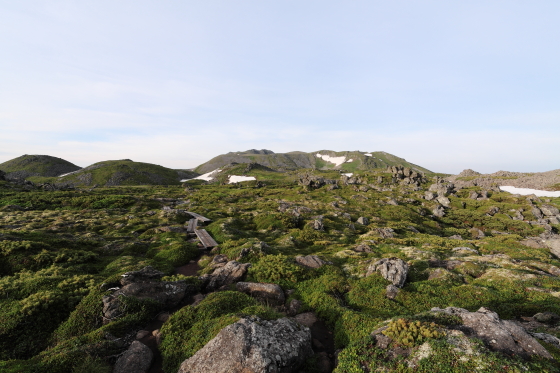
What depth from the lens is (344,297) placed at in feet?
62.3

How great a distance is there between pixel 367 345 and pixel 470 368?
4.08 meters

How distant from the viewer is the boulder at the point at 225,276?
2105 centimetres

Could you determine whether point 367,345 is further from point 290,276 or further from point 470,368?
point 290,276

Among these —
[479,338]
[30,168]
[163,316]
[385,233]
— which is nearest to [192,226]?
[163,316]

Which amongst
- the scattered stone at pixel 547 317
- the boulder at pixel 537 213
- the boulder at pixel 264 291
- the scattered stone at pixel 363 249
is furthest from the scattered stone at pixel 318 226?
the boulder at pixel 537 213

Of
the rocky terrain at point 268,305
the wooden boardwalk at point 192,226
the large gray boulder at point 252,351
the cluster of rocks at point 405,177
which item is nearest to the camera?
the large gray boulder at point 252,351

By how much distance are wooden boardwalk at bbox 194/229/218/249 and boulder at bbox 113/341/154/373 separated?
19.8 meters

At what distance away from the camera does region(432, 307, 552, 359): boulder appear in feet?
30.8

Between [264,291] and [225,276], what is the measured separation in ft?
16.3

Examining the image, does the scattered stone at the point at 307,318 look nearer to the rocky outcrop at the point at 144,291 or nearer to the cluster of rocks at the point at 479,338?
the cluster of rocks at the point at 479,338

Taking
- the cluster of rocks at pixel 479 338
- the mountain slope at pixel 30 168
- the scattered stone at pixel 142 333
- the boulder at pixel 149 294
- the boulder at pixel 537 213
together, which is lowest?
the boulder at pixel 537 213

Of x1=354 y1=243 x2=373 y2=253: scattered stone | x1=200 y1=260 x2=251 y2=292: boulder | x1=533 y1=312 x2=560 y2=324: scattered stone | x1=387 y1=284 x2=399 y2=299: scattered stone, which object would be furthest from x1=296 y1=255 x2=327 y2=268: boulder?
x1=533 y1=312 x2=560 y2=324: scattered stone

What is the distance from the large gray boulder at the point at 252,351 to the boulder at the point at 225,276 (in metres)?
9.56

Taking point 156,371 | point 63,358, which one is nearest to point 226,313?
point 156,371
